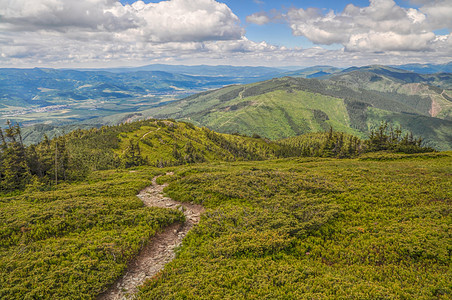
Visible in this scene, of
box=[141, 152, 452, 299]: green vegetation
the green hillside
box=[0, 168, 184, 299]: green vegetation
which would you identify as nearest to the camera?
box=[141, 152, 452, 299]: green vegetation

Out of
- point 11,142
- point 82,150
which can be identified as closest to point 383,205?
point 11,142

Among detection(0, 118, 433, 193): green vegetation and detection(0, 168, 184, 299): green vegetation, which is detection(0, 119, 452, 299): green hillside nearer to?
detection(0, 168, 184, 299): green vegetation

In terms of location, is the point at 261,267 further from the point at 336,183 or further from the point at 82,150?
the point at 82,150

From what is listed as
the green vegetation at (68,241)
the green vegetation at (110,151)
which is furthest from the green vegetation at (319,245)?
the green vegetation at (110,151)

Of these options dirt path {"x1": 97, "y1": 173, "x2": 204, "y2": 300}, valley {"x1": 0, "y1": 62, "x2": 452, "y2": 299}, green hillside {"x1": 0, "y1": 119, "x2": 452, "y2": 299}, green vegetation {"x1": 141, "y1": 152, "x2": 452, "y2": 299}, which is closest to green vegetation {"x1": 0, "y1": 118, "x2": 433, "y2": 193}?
green hillside {"x1": 0, "y1": 119, "x2": 452, "y2": 299}

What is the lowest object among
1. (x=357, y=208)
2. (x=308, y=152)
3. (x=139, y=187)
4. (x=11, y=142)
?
(x=308, y=152)

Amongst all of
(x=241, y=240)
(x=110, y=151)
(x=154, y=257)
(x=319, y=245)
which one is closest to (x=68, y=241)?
(x=154, y=257)

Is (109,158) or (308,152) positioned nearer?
(109,158)
